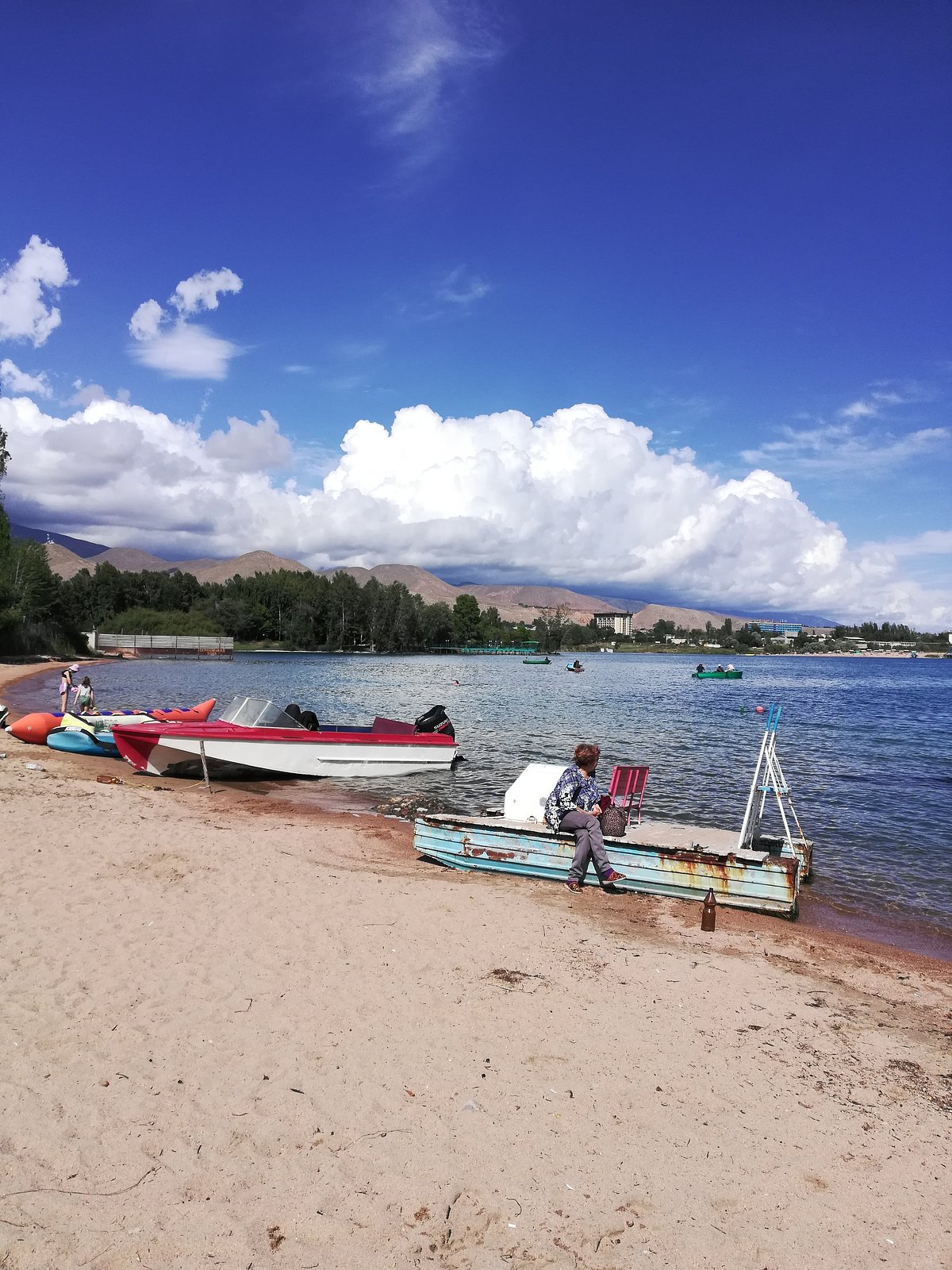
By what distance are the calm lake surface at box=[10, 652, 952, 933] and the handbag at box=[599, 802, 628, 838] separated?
11.6 ft

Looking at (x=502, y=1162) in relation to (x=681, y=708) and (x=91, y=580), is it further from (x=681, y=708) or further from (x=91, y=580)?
(x=91, y=580)

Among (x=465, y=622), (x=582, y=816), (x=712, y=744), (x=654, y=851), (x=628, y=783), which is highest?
(x=465, y=622)

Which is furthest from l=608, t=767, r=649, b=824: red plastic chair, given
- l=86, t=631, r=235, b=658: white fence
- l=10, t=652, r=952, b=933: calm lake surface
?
l=86, t=631, r=235, b=658: white fence

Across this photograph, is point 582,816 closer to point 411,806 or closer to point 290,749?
point 411,806

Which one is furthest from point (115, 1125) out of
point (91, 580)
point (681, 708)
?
point (91, 580)

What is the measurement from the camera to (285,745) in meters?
19.9

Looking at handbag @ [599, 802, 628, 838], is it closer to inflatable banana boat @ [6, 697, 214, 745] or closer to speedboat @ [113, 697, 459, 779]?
speedboat @ [113, 697, 459, 779]

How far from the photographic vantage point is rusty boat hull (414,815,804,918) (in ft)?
34.1

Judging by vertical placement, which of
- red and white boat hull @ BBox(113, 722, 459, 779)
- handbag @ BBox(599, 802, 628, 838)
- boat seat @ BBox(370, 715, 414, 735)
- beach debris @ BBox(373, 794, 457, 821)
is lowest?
beach debris @ BBox(373, 794, 457, 821)

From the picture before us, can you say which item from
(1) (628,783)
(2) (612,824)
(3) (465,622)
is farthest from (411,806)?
(3) (465,622)

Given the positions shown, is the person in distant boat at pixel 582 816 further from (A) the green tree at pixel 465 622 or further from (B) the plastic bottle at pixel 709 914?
(A) the green tree at pixel 465 622

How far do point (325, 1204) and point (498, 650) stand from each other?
187m

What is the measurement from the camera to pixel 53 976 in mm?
6605

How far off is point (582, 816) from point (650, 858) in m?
1.12
